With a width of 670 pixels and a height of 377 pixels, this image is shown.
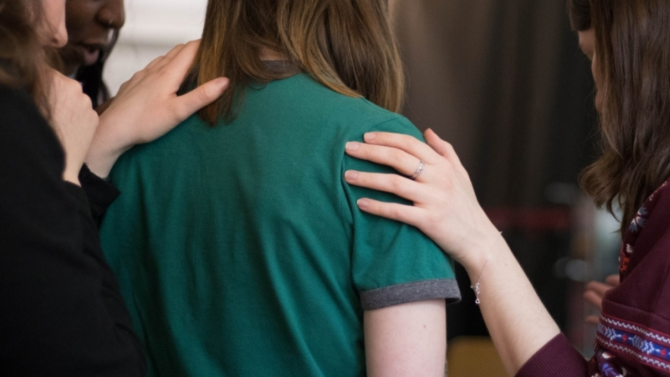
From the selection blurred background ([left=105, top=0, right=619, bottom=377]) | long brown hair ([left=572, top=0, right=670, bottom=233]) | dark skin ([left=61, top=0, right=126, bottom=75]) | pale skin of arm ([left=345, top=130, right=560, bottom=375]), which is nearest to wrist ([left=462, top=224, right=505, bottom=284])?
pale skin of arm ([left=345, top=130, right=560, bottom=375])

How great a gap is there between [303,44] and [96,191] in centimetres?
34

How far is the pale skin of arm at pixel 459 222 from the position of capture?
78cm

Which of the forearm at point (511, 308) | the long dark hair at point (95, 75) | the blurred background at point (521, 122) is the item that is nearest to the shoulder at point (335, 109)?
the forearm at point (511, 308)

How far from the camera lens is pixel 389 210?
77cm

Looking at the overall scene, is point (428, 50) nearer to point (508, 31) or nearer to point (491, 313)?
point (508, 31)

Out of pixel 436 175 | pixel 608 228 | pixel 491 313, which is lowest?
pixel 608 228

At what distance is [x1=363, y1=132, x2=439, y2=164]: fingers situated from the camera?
78cm

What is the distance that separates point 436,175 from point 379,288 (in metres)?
0.19

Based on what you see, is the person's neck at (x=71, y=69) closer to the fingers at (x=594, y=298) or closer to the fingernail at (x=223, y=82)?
the fingernail at (x=223, y=82)

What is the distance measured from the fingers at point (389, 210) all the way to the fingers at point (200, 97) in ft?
0.81

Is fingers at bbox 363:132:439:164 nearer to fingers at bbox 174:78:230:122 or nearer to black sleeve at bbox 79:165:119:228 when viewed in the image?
fingers at bbox 174:78:230:122

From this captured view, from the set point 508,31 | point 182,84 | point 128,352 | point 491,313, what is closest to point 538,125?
point 508,31

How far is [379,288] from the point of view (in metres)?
0.76

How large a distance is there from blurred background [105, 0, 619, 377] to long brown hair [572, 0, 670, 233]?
1246 millimetres
